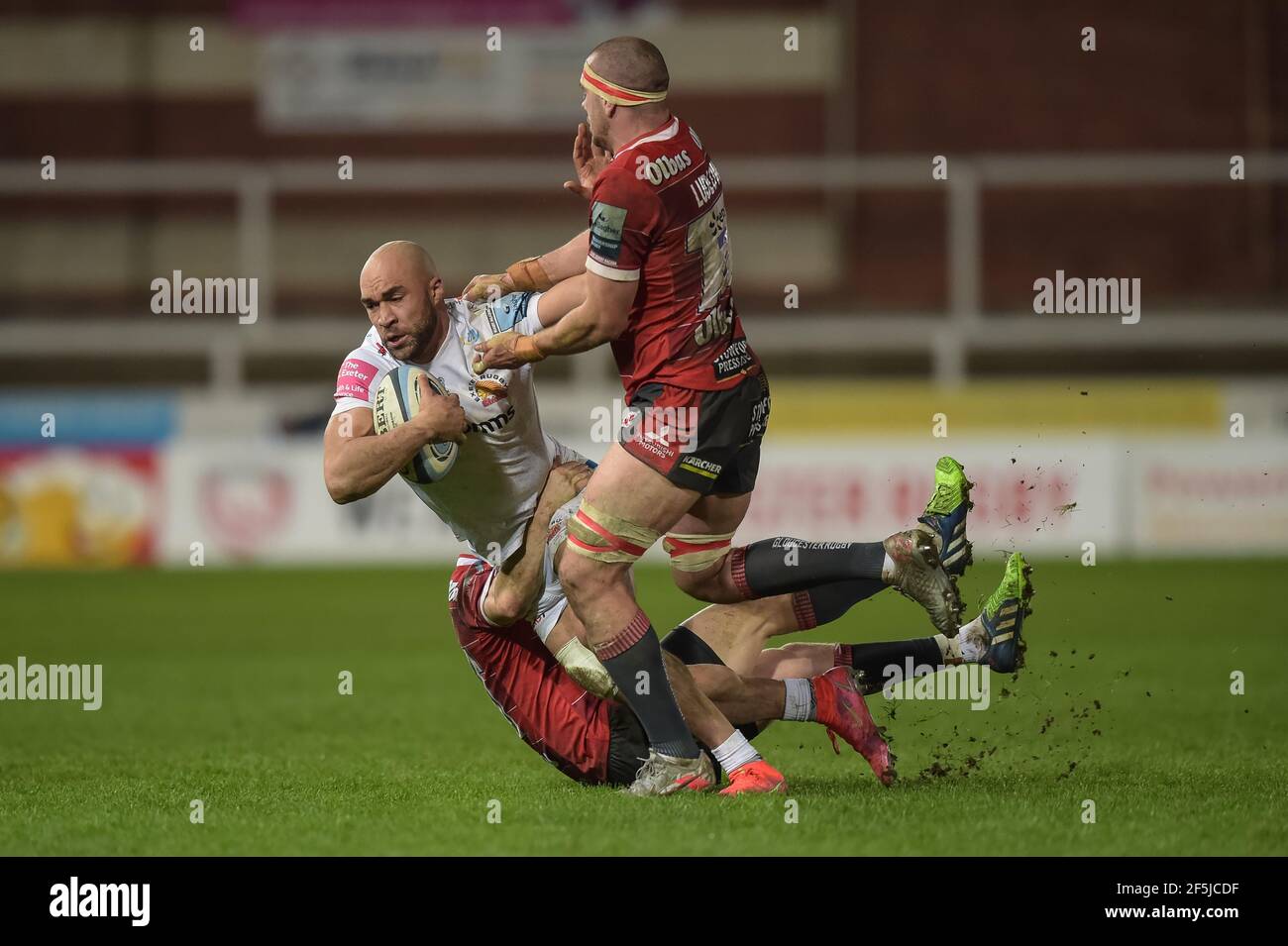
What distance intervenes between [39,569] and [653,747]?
11.6 m

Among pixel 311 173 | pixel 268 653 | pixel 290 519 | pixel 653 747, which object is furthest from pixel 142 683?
pixel 311 173

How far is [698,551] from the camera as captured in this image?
6656mm

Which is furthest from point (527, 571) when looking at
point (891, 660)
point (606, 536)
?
point (891, 660)

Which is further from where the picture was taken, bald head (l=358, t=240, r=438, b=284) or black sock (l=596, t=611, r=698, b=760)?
bald head (l=358, t=240, r=438, b=284)

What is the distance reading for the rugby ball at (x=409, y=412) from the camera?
20.4 feet

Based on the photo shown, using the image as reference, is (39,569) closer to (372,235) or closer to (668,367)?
(372,235)

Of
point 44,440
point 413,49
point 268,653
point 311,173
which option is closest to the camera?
point 268,653

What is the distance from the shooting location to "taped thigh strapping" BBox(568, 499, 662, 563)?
6156mm

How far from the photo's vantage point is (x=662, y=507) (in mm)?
6195

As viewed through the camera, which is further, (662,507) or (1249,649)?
(1249,649)

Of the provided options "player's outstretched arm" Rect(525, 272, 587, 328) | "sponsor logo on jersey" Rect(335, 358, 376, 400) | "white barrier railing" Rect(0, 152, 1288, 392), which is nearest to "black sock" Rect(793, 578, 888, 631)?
"player's outstretched arm" Rect(525, 272, 587, 328)

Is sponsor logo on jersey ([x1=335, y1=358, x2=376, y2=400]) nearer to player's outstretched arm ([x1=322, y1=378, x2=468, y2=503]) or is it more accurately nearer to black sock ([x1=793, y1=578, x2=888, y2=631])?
player's outstretched arm ([x1=322, y1=378, x2=468, y2=503])

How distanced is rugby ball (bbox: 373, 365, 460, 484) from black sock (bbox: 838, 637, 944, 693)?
5.72 feet

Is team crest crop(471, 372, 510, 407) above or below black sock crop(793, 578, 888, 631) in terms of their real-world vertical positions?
above
